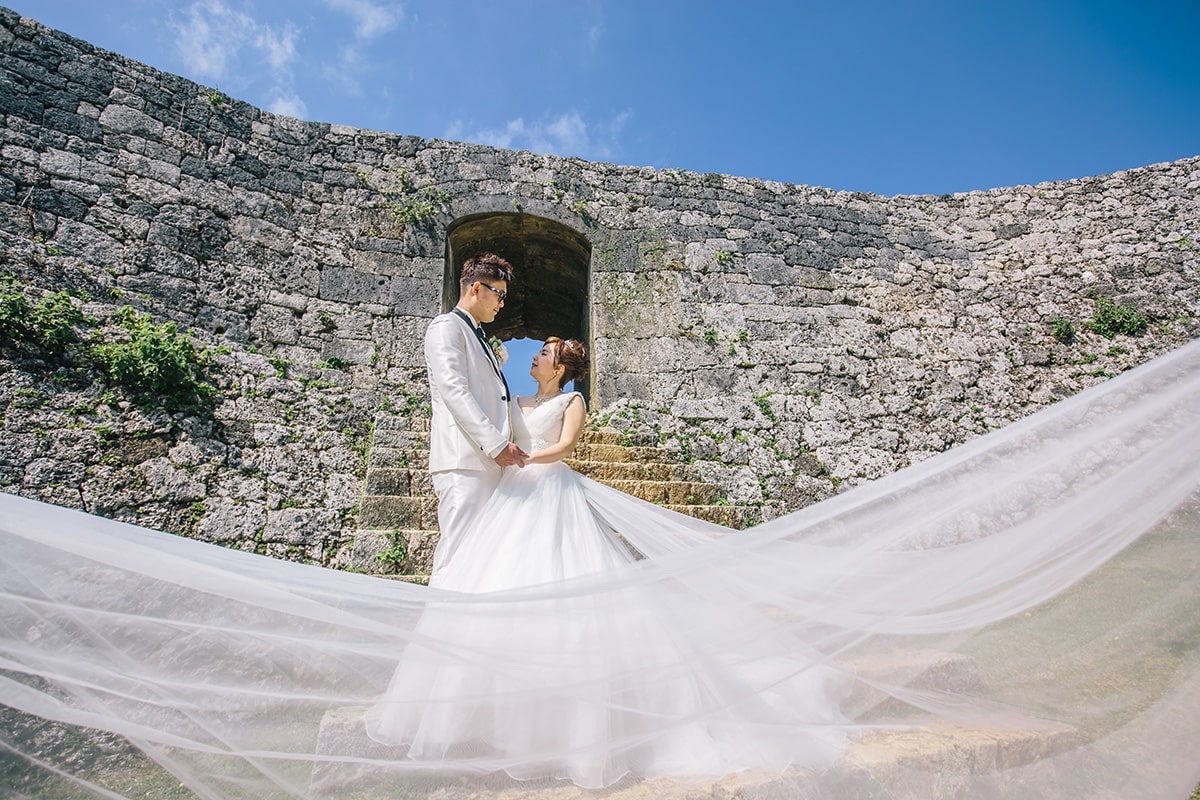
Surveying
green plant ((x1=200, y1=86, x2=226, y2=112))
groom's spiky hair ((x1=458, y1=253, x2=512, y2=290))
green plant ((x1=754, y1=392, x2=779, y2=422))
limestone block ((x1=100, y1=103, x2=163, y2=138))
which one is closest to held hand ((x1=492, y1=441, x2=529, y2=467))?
groom's spiky hair ((x1=458, y1=253, x2=512, y2=290))

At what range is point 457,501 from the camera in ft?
7.37

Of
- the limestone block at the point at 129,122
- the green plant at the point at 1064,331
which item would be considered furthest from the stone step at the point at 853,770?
the green plant at the point at 1064,331

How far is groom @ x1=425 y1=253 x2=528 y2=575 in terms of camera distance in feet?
7.37

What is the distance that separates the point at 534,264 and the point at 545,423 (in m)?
5.10

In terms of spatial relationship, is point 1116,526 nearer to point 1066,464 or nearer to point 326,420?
point 1066,464

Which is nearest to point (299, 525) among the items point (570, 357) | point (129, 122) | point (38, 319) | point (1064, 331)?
point (38, 319)

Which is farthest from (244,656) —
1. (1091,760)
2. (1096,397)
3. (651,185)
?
(651,185)

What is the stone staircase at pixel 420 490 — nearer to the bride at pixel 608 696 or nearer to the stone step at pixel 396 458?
the stone step at pixel 396 458

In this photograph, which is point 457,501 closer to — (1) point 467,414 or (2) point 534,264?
(1) point 467,414

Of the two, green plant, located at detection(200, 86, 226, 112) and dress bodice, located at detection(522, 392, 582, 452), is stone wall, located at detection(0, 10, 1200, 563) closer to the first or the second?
green plant, located at detection(200, 86, 226, 112)

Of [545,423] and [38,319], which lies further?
[38,319]

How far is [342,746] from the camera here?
1.34m

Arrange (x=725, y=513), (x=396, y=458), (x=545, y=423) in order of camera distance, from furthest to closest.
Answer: (x=725, y=513) → (x=396, y=458) → (x=545, y=423)

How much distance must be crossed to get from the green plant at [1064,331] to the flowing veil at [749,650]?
5.66 metres
